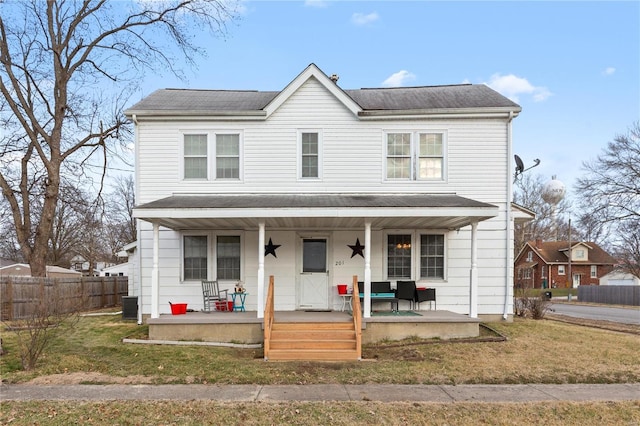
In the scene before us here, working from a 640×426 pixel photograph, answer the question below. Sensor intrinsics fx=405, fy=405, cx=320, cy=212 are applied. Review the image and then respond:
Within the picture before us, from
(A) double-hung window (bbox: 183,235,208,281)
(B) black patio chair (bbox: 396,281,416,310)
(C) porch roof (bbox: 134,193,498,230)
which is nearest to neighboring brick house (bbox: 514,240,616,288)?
(B) black patio chair (bbox: 396,281,416,310)

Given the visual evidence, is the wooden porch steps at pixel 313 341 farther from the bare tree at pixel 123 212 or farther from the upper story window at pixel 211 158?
the bare tree at pixel 123 212

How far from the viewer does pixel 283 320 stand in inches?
382

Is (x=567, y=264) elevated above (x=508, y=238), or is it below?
below

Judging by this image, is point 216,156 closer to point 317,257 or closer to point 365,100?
point 317,257

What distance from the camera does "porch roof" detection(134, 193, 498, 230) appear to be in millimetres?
9664

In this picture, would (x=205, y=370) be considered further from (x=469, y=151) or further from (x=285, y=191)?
(x=469, y=151)

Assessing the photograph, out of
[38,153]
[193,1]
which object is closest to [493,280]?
[193,1]

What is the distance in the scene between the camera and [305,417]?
527 cm

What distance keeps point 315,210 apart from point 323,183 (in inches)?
92.7

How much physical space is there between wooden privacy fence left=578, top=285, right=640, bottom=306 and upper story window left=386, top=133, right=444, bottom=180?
25629 millimetres

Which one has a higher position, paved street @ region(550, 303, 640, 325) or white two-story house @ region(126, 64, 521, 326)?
white two-story house @ region(126, 64, 521, 326)

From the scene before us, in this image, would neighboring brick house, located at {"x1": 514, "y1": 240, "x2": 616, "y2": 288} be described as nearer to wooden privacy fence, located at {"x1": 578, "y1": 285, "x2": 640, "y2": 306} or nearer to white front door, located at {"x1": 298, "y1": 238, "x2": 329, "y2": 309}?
wooden privacy fence, located at {"x1": 578, "y1": 285, "x2": 640, "y2": 306}

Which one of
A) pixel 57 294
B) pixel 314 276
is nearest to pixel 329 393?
pixel 314 276

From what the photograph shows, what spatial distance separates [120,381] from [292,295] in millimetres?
5522
